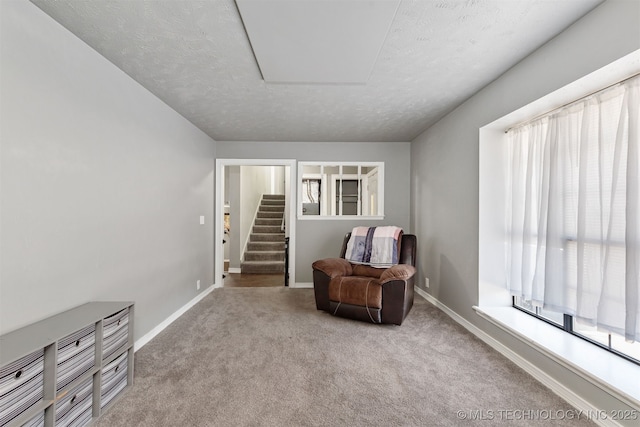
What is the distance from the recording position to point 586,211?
5.68ft

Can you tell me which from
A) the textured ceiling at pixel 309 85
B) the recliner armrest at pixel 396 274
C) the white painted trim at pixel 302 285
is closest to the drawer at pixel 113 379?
the textured ceiling at pixel 309 85

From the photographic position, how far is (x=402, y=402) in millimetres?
1687

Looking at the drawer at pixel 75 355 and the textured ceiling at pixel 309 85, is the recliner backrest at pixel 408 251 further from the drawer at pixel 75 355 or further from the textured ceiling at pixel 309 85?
the drawer at pixel 75 355

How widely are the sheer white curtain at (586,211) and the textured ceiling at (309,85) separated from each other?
59cm

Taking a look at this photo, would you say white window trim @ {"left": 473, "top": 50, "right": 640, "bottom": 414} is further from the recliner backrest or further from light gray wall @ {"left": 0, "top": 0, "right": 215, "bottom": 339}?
light gray wall @ {"left": 0, "top": 0, "right": 215, "bottom": 339}

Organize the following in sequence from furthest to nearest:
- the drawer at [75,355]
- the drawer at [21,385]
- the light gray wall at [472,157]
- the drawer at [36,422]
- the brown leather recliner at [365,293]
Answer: the brown leather recliner at [365,293]
the light gray wall at [472,157]
the drawer at [75,355]
the drawer at [36,422]
the drawer at [21,385]

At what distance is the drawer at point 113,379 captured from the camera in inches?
63.7

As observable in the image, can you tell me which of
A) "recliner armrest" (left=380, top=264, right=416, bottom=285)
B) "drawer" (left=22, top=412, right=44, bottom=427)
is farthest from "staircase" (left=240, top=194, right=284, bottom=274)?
"drawer" (left=22, top=412, right=44, bottom=427)

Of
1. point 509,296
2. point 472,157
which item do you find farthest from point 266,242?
point 509,296

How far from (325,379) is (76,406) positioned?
4.71 ft

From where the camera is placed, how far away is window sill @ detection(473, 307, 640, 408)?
142 cm

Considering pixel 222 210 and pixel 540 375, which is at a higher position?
pixel 222 210

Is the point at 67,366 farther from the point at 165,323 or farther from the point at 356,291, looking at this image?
the point at 356,291

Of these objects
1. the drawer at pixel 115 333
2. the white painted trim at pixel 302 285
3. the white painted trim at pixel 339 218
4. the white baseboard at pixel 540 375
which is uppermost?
the white painted trim at pixel 339 218
